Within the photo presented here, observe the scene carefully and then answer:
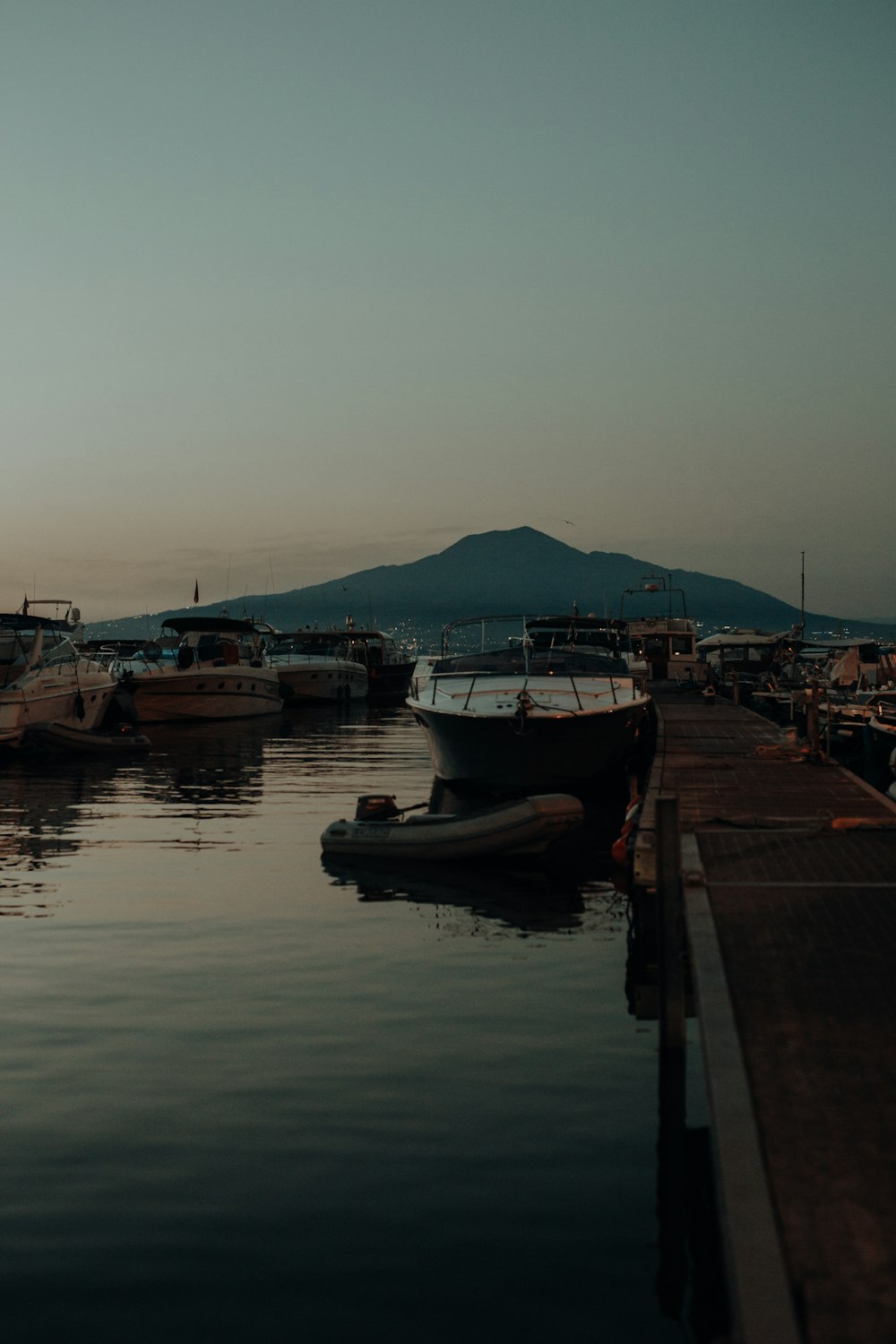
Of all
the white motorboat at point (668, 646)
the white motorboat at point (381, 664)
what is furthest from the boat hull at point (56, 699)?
the white motorboat at point (668, 646)

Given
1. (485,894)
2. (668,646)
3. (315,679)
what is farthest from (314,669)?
(485,894)

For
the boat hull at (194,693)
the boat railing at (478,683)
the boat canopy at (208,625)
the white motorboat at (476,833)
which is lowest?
the white motorboat at (476,833)

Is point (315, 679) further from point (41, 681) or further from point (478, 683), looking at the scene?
point (478, 683)

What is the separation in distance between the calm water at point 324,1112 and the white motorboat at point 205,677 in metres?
27.0

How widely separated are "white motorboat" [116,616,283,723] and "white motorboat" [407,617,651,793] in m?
20.0

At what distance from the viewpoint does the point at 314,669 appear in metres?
52.6

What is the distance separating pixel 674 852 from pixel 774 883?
2.80m

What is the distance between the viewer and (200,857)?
17.1 metres

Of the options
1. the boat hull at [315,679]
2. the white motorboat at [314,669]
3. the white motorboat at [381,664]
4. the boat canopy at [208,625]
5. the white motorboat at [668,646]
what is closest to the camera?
the boat canopy at [208,625]

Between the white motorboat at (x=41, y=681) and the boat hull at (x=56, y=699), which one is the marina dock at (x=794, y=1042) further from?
the white motorboat at (x=41, y=681)

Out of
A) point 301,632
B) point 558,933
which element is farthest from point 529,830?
point 301,632

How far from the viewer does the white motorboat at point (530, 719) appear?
66.2ft

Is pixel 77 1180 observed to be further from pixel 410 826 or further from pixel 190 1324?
pixel 410 826

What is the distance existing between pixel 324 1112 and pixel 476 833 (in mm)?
8026
